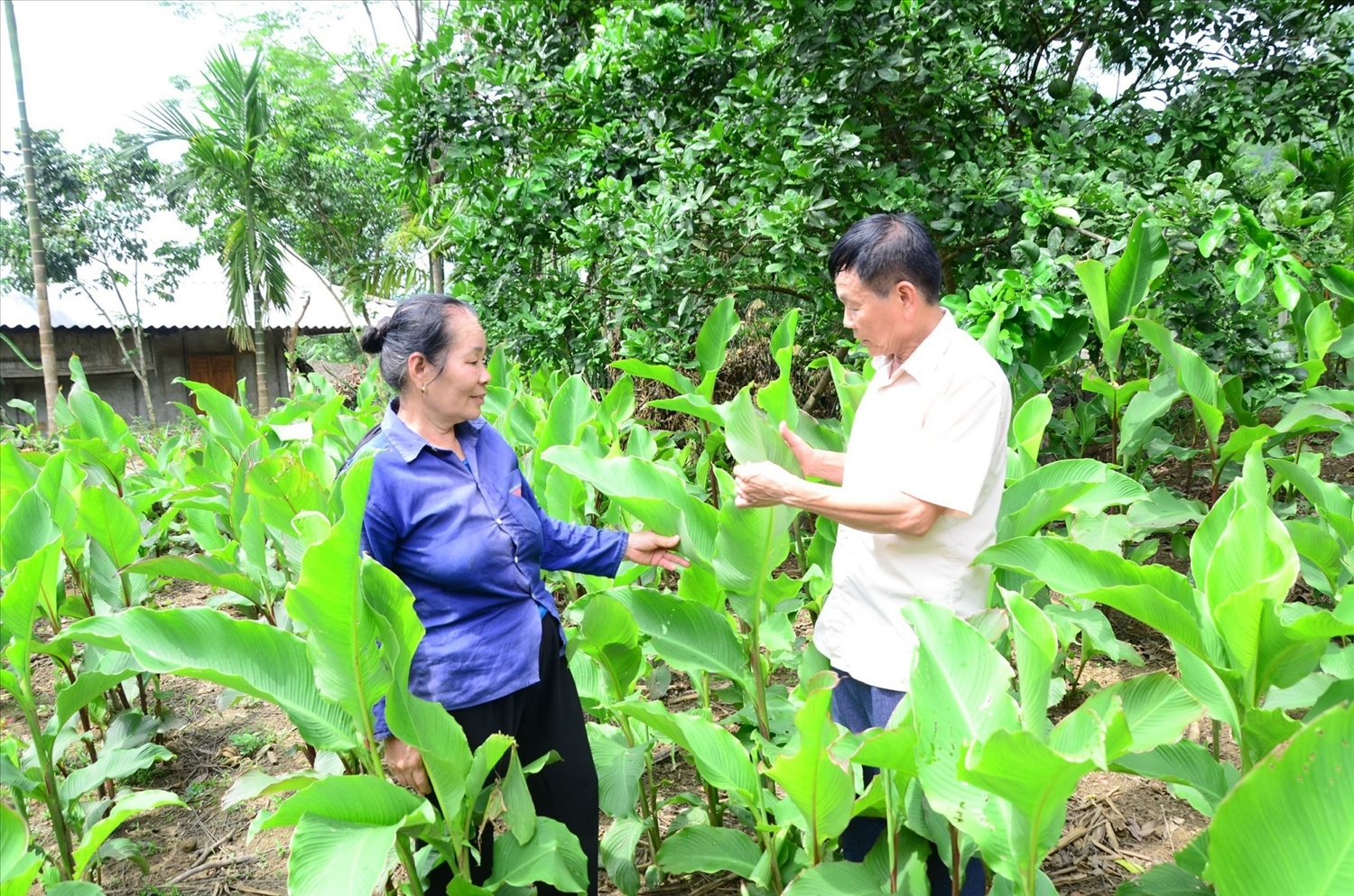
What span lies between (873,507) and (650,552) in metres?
0.71

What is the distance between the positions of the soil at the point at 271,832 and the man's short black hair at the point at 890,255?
5.33 feet

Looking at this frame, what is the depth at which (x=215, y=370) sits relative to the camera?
18469 mm

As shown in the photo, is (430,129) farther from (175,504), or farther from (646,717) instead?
(646,717)

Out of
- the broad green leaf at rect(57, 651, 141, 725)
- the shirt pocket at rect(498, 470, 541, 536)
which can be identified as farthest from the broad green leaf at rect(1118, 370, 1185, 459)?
the broad green leaf at rect(57, 651, 141, 725)

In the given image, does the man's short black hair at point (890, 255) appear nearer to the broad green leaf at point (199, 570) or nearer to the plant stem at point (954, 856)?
the plant stem at point (954, 856)

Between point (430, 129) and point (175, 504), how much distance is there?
2.81m

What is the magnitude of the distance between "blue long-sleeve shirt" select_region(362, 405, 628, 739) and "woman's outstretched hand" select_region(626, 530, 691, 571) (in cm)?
31

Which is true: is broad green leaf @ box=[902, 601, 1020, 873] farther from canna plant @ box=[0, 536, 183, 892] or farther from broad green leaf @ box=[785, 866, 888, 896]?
canna plant @ box=[0, 536, 183, 892]

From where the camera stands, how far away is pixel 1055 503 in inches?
79.0

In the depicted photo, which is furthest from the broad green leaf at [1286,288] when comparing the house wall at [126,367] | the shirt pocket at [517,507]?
the house wall at [126,367]

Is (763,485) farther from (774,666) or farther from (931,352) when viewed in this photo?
(774,666)

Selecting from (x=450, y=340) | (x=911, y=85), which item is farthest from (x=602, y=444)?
(x=911, y=85)

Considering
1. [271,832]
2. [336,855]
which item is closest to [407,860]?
[336,855]

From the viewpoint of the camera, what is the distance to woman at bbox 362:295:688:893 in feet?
6.26
